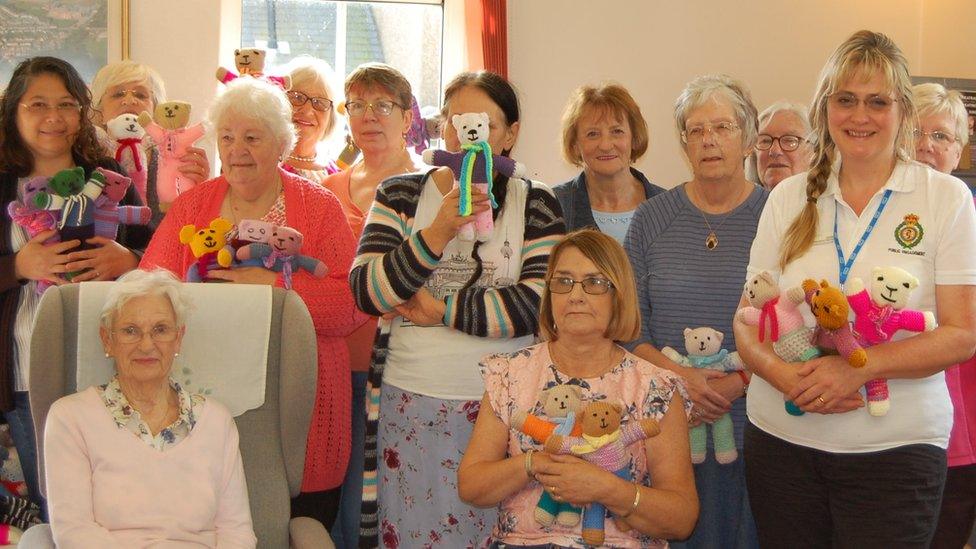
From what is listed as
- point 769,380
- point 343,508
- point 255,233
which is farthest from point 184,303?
point 769,380

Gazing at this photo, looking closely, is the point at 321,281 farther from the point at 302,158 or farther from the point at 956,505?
the point at 956,505

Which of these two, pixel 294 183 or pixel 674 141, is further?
pixel 674 141

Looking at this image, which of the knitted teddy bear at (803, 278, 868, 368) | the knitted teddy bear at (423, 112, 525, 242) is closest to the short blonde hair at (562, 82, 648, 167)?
the knitted teddy bear at (423, 112, 525, 242)

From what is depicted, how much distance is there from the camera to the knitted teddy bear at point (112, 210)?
9.73ft

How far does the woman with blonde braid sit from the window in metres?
3.96

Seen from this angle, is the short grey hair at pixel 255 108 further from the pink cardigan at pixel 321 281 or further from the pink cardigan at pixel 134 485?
the pink cardigan at pixel 134 485

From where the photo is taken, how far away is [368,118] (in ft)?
10.8

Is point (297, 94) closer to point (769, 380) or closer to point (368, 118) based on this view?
point (368, 118)

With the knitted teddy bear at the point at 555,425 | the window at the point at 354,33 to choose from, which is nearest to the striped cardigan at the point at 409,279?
the knitted teddy bear at the point at 555,425

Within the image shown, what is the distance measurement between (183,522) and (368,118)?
5.14 feet

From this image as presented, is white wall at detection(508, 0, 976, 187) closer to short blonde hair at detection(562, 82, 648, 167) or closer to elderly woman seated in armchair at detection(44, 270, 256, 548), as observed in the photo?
short blonde hair at detection(562, 82, 648, 167)

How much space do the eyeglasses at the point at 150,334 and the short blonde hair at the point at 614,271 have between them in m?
0.89

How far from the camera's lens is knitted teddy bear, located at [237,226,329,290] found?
272 cm

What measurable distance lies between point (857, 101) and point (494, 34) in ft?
12.1
